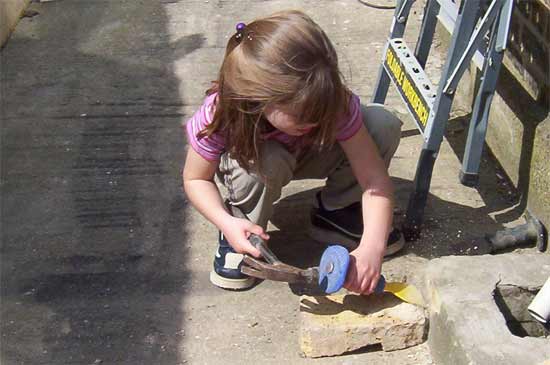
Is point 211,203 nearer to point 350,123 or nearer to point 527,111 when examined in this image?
point 350,123

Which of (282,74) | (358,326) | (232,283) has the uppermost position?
(282,74)

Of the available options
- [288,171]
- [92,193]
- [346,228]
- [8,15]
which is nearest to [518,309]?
[346,228]

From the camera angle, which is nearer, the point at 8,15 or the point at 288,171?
the point at 288,171

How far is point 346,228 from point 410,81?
0.63 meters

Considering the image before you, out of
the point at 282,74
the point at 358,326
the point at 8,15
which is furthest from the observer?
the point at 8,15

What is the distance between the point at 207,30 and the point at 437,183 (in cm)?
207

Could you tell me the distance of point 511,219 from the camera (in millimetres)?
3508

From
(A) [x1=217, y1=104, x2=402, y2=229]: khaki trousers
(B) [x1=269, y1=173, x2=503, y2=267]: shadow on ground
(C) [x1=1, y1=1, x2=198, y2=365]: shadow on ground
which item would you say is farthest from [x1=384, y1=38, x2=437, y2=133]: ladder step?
(C) [x1=1, y1=1, x2=198, y2=365]: shadow on ground

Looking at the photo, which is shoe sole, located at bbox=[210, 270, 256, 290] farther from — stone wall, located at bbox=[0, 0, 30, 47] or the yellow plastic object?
stone wall, located at bbox=[0, 0, 30, 47]

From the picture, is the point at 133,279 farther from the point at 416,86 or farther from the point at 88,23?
the point at 88,23

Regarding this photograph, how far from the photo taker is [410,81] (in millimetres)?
3498

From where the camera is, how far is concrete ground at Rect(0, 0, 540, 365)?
2.96 meters

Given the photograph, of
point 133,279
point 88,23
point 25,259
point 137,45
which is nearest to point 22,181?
point 25,259

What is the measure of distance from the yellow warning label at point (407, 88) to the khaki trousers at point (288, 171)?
0.22 metres
